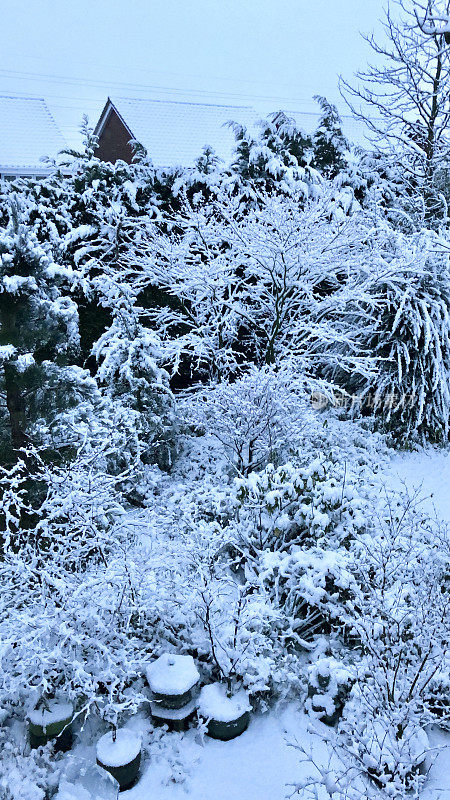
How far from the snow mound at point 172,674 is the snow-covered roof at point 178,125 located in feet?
52.6

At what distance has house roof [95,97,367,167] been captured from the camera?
1777 centimetres

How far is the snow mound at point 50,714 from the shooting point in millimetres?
3014

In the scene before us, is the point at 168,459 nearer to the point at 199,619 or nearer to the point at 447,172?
the point at 199,619

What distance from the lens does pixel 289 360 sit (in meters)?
6.39

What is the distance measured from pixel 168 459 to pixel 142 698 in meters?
3.40

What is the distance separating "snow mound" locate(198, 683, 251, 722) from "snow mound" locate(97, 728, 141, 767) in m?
0.41

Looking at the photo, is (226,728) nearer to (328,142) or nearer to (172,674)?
(172,674)

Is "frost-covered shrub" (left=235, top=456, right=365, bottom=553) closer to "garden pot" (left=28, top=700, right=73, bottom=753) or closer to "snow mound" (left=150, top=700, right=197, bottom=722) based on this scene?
"snow mound" (left=150, top=700, right=197, bottom=722)

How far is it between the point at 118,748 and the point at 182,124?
19556mm

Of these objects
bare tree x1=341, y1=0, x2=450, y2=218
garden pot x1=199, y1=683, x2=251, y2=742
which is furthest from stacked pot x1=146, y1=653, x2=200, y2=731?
bare tree x1=341, y1=0, x2=450, y2=218

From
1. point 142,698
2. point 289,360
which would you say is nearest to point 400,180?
point 289,360

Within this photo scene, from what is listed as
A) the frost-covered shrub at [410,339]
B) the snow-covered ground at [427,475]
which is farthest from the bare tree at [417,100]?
the snow-covered ground at [427,475]

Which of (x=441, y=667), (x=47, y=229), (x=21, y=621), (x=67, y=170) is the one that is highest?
(x=67, y=170)

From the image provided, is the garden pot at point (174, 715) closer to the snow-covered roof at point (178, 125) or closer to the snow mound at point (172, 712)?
the snow mound at point (172, 712)
